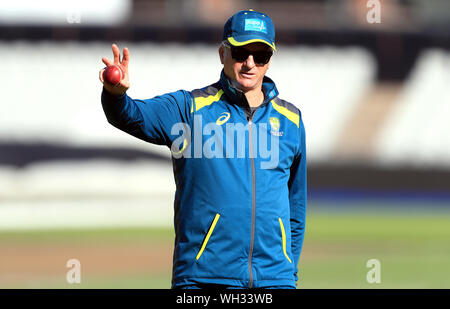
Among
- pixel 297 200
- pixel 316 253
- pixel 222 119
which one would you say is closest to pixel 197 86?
pixel 316 253

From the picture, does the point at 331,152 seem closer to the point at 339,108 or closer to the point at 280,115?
the point at 339,108

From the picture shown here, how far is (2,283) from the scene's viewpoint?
28.5 ft

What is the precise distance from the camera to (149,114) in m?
3.19

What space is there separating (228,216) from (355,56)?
14.2m

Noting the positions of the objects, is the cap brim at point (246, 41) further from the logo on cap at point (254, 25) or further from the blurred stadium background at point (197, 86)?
the blurred stadium background at point (197, 86)

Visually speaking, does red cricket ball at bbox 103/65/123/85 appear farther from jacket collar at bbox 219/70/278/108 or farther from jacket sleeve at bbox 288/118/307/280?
jacket sleeve at bbox 288/118/307/280

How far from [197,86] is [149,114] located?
44.0 ft

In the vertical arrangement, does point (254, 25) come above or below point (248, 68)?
above

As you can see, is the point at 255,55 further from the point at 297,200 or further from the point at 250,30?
the point at 297,200

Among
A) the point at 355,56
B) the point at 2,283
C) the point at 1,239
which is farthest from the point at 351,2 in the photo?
the point at 2,283

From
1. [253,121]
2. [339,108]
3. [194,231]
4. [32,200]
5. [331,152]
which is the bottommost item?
[194,231]

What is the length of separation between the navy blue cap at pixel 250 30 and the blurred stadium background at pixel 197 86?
961 centimetres

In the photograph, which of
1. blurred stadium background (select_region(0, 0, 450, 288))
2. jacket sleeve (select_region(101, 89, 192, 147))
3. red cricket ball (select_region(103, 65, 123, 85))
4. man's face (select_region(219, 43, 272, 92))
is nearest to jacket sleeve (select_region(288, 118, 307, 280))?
man's face (select_region(219, 43, 272, 92))

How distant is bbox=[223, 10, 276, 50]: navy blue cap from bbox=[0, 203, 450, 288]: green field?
Answer: 508cm
